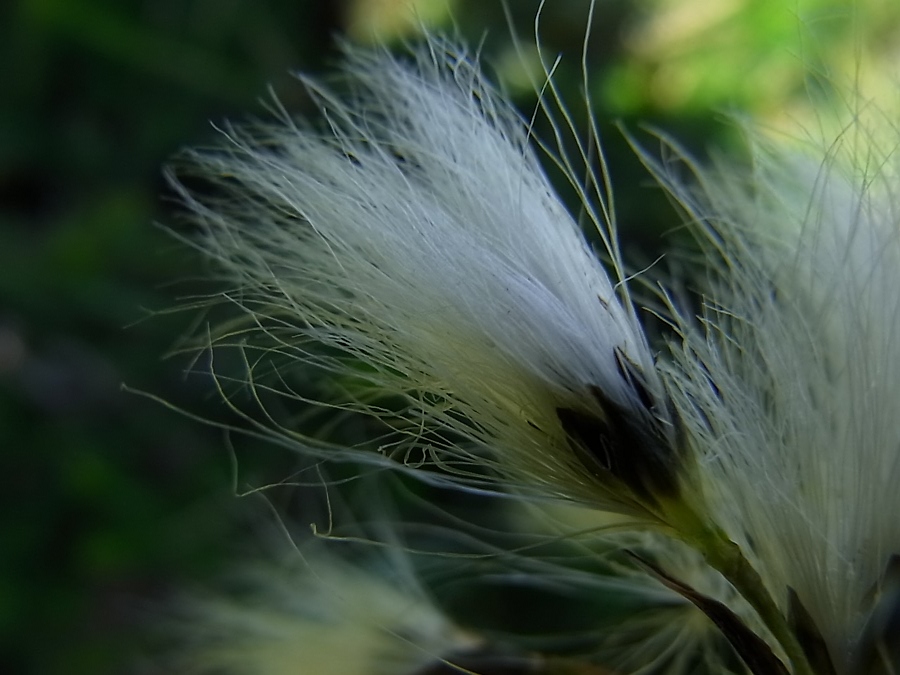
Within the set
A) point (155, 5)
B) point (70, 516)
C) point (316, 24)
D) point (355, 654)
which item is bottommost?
point (355, 654)

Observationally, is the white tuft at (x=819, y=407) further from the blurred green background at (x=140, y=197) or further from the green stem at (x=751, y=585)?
the blurred green background at (x=140, y=197)

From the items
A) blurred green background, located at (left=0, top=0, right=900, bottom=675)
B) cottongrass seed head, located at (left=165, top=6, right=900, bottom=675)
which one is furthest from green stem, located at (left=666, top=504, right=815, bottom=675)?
blurred green background, located at (left=0, top=0, right=900, bottom=675)

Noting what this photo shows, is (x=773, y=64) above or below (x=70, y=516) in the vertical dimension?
above

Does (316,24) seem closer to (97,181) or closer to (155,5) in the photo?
(155,5)

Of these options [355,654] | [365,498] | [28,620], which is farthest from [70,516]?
[355,654]

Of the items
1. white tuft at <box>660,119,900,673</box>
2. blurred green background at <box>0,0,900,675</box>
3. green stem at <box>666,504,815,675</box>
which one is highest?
blurred green background at <box>0,0,900,675</box>

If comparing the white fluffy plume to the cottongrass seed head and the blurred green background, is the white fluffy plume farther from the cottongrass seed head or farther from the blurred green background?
the blurred green background

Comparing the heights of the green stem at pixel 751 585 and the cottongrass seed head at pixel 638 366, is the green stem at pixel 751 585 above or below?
below

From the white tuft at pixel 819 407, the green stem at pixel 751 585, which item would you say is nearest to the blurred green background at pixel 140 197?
the white tuft at pixel 819 407
